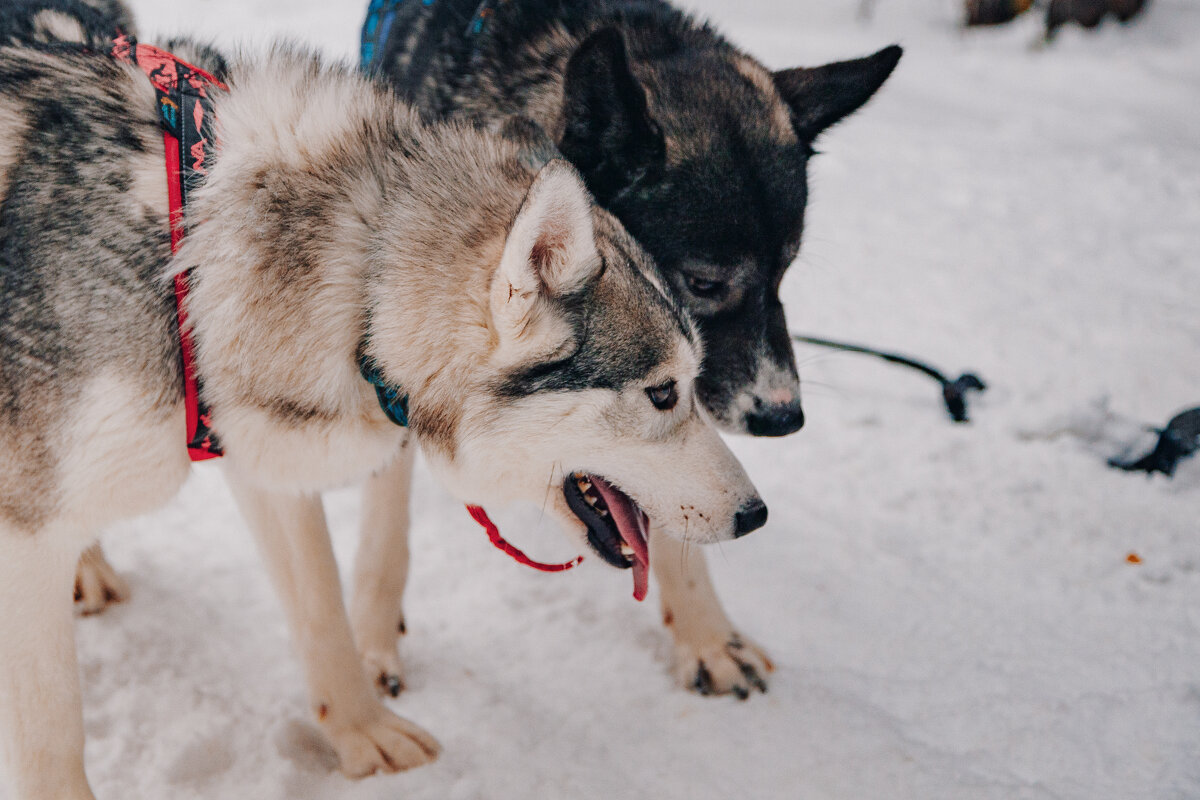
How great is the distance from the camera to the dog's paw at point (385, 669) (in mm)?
2480

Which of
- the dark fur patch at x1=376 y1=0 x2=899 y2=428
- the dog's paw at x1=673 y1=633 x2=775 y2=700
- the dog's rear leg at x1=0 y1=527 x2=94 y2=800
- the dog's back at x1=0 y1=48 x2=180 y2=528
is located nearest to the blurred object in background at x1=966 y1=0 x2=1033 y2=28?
the dark fur patch at x1=376 y1=0 x2=899 y2=428

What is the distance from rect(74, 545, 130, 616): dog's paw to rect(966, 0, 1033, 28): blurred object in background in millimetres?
9988

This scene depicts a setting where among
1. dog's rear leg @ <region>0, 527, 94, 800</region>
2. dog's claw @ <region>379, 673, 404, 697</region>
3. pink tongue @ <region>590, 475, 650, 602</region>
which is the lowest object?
dog's claw @ <region>379, 673, 404, 697</region>

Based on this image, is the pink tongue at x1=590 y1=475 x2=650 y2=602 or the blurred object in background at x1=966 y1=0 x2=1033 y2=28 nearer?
the pink tongue at x1=590 y1=475 x2=650 y2=602

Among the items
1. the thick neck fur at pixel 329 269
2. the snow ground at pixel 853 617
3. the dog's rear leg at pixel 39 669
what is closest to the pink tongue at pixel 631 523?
the thick neck fur at pixel 329 269

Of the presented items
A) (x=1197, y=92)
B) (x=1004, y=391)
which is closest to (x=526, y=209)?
(x=1004, y=391)

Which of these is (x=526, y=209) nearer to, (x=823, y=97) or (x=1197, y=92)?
(x=823, y=97)

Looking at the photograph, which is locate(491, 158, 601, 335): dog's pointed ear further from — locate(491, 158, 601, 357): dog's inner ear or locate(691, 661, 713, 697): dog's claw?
locate(691, 661, 713, 697): dog's claw

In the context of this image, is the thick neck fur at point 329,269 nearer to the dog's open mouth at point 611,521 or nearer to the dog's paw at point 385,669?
the dog's open mouth at point 611,521

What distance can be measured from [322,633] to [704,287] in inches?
54.8

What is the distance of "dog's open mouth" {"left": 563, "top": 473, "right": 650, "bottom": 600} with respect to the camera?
1906 mm

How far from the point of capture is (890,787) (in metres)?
2.15

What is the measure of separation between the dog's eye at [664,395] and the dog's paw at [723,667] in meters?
1.06

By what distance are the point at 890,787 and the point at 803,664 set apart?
0.49 meters
